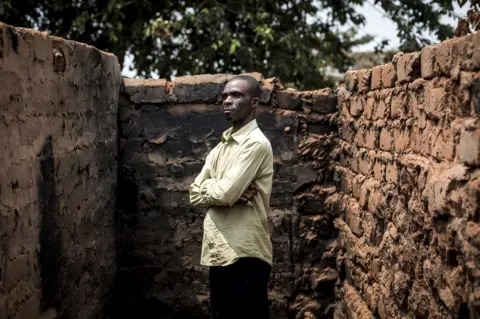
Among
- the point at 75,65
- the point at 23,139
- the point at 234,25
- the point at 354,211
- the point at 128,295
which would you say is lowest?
the point at 128,295

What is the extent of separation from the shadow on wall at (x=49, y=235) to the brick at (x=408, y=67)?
6.35ft

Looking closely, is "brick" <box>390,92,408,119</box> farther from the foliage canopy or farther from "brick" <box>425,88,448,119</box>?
the foliage canopy

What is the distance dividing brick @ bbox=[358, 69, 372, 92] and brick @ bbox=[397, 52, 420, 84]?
0.83m

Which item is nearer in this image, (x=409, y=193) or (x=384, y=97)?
(x=409, y=193)

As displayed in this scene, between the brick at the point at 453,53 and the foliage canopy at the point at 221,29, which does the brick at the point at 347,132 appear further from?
the foliage canopy at the point at 221,29

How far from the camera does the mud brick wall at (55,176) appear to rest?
11.0 feet

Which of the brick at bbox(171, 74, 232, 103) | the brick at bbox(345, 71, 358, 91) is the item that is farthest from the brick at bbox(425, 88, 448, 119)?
the brick at bbox(171, 74, 232, 103)

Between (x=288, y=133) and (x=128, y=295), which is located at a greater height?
(x=288, y=133)

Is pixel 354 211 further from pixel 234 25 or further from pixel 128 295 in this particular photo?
pixel 234 25

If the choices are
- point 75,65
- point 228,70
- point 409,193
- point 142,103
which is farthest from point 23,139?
point 228,70

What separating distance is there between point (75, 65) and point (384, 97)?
1882mm

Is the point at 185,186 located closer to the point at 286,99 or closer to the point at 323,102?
the point at 286,99

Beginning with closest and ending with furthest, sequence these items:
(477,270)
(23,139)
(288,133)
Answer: (477,270) < (23,139) < (288,133)

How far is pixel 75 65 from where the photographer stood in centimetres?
446
